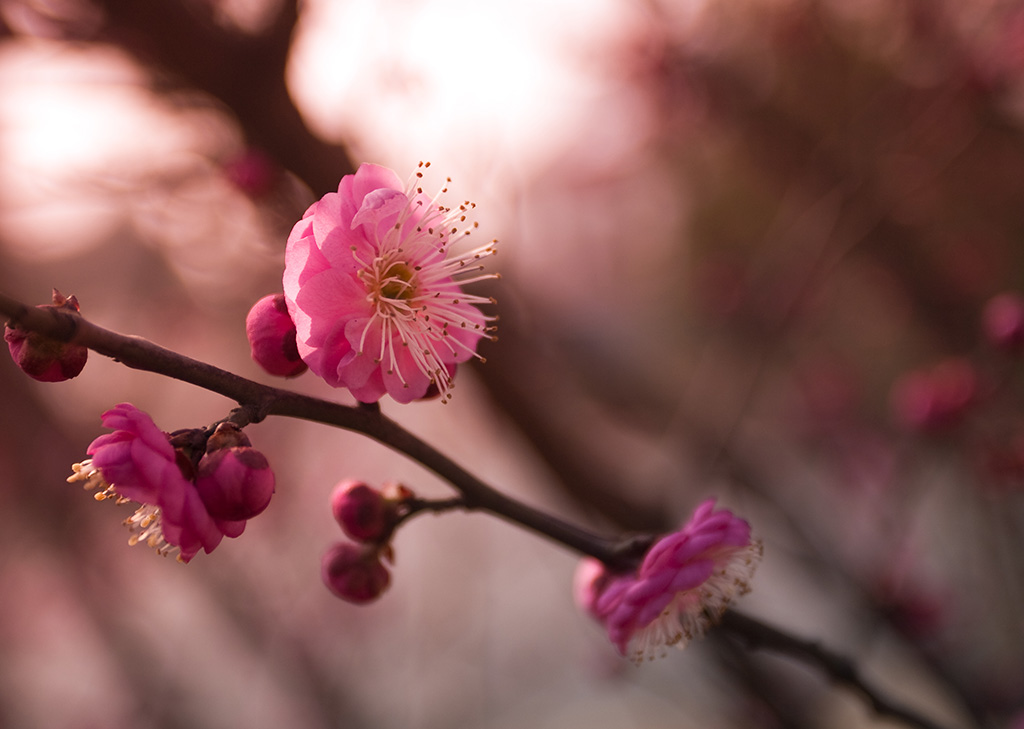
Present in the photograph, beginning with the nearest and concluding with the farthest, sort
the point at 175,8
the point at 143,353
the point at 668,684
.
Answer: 1. the point at 143,353
2. the point at 175,8
3. the point at 668,684

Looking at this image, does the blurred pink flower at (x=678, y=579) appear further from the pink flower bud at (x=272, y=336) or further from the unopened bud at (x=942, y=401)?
the unopened bud at (x=942, y=401)

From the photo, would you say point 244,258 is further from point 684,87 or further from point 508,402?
point 684,87

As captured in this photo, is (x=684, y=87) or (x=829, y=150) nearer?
(x=829, y=150)

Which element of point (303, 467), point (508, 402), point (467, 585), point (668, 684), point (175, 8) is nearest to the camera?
point (175, 8)

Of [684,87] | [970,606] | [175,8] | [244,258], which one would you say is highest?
[684,87]

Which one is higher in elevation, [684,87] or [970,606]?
[684,87]

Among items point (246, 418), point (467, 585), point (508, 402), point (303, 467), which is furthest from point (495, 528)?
point (246, 418)

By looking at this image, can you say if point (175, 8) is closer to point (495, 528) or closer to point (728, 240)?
point (495, 528)
